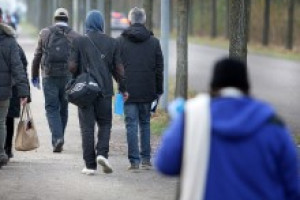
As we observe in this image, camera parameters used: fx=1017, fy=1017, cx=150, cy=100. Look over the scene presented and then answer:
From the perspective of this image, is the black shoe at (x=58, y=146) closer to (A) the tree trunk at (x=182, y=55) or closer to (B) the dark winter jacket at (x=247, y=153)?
(A) the tree trunk at (x=182, y=55)

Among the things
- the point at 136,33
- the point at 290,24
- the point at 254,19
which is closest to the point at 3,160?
the point at 136,33

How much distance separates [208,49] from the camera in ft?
168

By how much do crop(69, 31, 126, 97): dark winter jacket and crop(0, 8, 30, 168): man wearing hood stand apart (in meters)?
0.66

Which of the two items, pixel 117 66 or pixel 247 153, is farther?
pixel 117 66

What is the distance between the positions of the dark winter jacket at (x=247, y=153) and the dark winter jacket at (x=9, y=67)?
21.8 feet

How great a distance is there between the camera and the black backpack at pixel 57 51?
13.0m

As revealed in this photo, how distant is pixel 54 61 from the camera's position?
13.1 m

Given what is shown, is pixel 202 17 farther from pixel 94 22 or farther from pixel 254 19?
pixel 94 22

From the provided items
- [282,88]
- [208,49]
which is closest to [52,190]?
[282,88]

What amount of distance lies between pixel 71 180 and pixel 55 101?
2.48 metres

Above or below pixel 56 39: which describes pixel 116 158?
below

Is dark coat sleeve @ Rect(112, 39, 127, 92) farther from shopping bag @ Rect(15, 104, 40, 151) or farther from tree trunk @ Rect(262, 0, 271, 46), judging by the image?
tree trunk @ Rect(262, 0, 271, 46)

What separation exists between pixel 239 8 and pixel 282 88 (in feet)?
42.4

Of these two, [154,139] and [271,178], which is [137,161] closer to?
[154,139]
